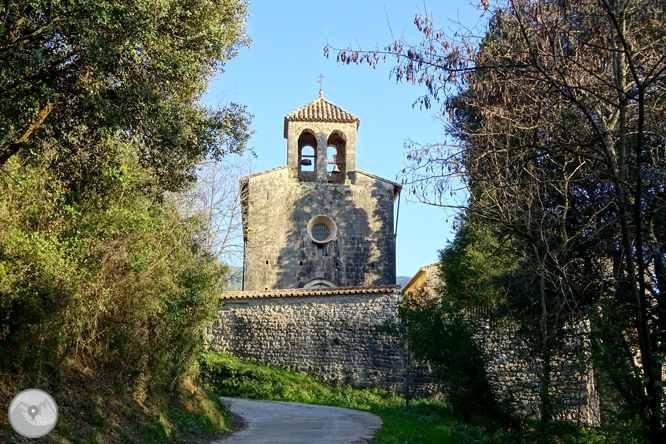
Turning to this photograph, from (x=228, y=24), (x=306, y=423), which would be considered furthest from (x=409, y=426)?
(x=228, y=24)

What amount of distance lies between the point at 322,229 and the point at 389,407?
12.0 meters

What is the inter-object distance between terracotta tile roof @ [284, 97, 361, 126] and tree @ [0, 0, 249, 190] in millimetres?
18166

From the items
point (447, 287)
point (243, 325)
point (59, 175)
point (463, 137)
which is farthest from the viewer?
point (243, 325)

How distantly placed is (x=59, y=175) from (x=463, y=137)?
5682 millimetres

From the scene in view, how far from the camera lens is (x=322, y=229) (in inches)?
1127

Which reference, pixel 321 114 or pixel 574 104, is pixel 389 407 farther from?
pixel 321 114

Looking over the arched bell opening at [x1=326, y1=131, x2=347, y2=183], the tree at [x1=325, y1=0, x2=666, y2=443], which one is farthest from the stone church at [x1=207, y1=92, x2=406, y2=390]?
the tree at [x1=325, y1=0, x2=666, y2=443]

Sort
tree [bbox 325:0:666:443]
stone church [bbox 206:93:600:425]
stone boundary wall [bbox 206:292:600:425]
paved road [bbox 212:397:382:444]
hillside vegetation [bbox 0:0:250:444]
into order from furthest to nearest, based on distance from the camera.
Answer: stone church [bbox 206:93:600:425], stone boundary wall [bbox 206:292:600:425], paved road [bbox 212:397:382:444], hillside vegetation [bbox 0:0:250:444], tree [bbox 325:0:666:443]

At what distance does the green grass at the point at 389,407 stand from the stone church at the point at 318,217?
21.2ft

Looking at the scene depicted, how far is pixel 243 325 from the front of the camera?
22328mm

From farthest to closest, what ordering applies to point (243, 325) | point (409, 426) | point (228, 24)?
point (243, 325), point (409, 426), point (228, 24)

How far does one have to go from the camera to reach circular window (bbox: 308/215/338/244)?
28.0 meters

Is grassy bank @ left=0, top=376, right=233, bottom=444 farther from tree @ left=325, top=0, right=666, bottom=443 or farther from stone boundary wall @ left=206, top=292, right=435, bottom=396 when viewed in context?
stone boundary wall @ left=206, top=292, right=435, bottom=396

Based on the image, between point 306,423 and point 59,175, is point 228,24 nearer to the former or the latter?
point 59,175
